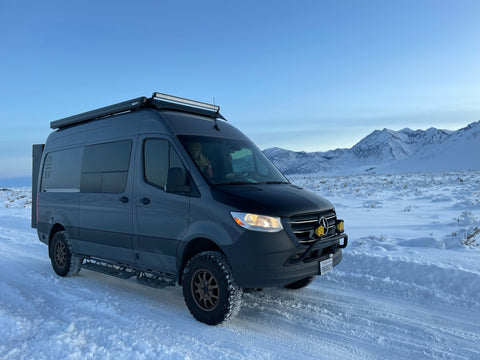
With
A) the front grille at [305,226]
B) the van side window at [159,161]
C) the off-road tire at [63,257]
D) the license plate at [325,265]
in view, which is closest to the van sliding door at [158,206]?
the van side window at [159,161]

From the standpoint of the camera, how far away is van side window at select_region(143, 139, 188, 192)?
478 cm

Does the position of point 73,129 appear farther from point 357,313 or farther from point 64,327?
point 357,313

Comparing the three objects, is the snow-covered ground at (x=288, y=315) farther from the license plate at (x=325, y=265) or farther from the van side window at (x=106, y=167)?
the van side window at (x=106, y=167)

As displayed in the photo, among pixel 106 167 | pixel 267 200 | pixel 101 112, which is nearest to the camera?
pixel 267 200

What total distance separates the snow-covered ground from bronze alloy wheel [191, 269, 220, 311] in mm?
260

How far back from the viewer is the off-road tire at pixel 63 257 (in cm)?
647

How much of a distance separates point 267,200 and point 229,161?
42.8 inches

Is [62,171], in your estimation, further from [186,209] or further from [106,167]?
[186,209]

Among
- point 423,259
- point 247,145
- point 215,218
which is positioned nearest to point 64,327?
point 215,218

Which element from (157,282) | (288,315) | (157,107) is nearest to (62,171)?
(157,107)

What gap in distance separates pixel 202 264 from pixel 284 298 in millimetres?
1509

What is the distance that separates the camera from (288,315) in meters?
4.60

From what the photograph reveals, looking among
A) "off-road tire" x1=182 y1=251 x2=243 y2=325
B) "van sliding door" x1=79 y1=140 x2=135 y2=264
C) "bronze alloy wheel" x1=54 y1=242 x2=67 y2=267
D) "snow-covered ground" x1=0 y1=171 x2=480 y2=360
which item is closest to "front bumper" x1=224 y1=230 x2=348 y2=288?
"off-road tire" x1=182 y1=251 x2=243 y2=325

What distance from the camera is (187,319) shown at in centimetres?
452
